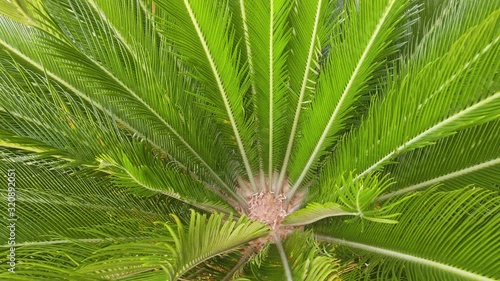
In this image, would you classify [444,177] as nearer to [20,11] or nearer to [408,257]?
[408,257]

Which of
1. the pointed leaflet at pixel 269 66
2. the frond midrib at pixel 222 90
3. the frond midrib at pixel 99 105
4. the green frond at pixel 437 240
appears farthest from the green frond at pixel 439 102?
the frond midrib at pixel 99 105

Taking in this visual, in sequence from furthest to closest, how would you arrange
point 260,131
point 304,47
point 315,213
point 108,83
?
1. point 260,131
2. point 304,47
3. point 108,83
4. point 315,213

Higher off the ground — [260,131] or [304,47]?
[304,47]

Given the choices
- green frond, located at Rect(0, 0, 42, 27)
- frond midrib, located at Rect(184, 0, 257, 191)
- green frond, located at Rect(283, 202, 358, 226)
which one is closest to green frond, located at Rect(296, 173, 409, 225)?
green frond, located at Rect(283, 202, 358, 226)

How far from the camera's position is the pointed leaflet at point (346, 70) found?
1.21 m

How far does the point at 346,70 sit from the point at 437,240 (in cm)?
51

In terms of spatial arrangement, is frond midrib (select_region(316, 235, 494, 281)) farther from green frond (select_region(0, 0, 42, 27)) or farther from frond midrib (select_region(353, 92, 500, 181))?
green frond (select_region(0, 0, 42, 27))

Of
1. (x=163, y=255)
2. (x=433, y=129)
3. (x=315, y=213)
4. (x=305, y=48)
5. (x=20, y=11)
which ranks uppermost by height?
(x=20, y=11)

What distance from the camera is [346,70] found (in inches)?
51.8

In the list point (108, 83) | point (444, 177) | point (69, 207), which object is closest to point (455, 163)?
point (444, 177)

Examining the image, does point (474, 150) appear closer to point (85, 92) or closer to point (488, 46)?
point (488, 46)

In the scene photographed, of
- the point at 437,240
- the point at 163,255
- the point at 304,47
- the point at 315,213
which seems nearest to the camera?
the point at 163,255

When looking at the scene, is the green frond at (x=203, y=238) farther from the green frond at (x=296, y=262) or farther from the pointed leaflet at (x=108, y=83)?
the pointed leaflet at (x=108, y=83)

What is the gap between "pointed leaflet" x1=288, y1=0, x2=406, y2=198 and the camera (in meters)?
1.21
